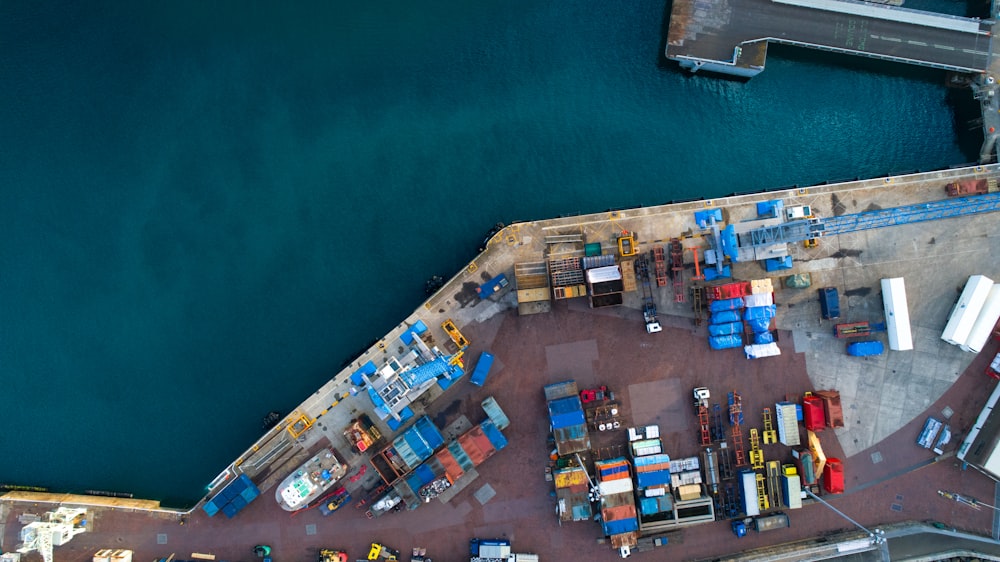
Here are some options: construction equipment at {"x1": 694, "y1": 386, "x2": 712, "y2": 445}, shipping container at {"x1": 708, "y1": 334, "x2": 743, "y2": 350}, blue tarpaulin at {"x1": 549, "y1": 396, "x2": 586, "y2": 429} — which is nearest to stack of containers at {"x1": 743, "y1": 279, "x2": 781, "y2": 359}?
shipping container at {"x1": 708, "y1": 334, "x2": 743, "y2": 350}

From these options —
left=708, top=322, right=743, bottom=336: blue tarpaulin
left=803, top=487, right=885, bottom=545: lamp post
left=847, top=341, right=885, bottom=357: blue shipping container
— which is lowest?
left=803, top=487, right=885, bottom=545: lamp post

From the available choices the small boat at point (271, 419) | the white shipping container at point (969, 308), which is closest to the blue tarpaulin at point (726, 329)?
the white shipping container at point (969, 308)

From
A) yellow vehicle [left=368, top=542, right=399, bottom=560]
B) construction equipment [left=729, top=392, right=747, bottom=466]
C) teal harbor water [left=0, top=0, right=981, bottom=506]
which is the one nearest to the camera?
yellow vehicle [left=368, top=542, right=399, bottom=560]

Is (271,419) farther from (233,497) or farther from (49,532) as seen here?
(49,532)

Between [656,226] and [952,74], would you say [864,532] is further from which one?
[952,74]

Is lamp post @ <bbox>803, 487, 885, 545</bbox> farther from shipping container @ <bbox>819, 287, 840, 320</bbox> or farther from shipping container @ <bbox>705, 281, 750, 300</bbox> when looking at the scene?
shipping container @ <bbox>705, 281, 750, 300</bbox>

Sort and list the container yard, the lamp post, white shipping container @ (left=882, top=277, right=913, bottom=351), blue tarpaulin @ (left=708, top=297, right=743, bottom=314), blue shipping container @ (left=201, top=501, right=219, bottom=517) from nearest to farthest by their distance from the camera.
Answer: blue shipping container @ (left=201, top=501, right=219, bottom=517)
the container yard
blue tarpaulin @ (left=708, top=297, right=743, bottom=314)
white shipping container @ (left=882, top=277, right=913, bottom=351)
the lamp post
